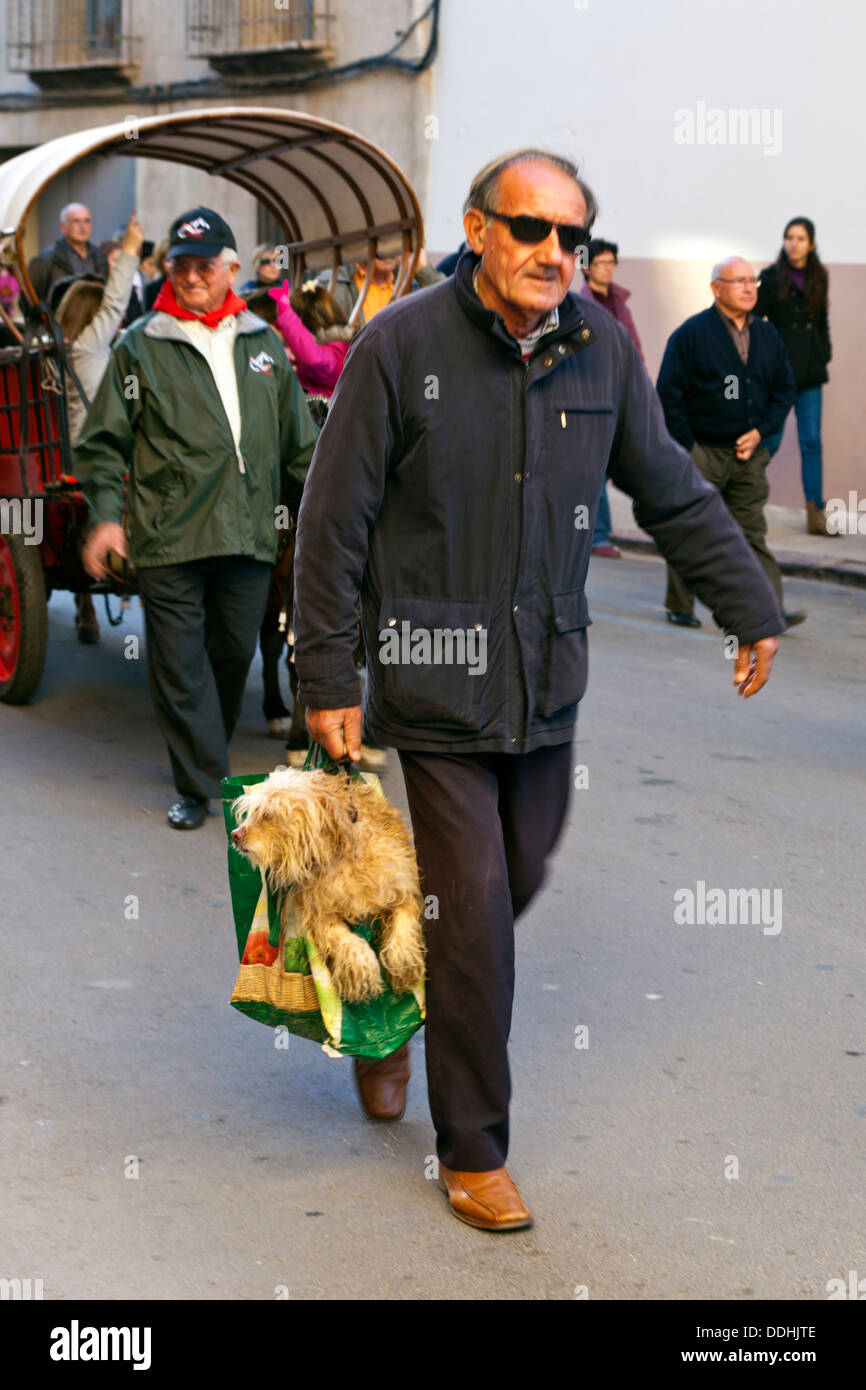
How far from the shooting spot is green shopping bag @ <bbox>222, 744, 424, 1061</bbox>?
373cm

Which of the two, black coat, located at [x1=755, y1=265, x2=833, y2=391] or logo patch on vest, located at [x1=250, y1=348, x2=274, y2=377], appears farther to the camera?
black coat, located at [x1=755, y1=265, x2=833, y2=391]

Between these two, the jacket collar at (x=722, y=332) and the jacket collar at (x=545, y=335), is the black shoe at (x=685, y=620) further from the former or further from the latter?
the jacket collar at (x=545, y=335)

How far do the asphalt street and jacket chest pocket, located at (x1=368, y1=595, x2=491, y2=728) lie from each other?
3.32ft

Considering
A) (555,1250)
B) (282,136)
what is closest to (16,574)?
(282,136)

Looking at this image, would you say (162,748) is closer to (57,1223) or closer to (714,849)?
(714,849)

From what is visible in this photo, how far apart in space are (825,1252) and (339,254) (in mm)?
6899

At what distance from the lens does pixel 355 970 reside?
367 cm

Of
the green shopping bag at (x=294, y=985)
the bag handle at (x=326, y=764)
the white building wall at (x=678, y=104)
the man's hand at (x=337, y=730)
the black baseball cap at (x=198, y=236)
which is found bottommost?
the green shopping bag at (x=294, y=985)

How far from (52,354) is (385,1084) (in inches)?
178

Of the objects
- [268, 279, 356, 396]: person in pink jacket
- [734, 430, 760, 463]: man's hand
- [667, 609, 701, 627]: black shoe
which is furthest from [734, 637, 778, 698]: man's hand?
[667, 609, 701, 627]: black shoe

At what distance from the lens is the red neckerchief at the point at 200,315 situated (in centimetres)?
644

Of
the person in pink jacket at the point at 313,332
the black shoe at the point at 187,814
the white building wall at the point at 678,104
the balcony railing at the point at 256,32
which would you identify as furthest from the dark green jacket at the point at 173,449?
the balcony railing at the point at 256,32

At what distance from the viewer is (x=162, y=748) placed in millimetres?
7715

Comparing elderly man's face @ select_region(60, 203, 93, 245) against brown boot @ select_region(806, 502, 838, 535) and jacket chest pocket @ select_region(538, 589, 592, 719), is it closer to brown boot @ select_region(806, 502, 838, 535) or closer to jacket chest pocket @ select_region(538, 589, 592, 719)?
brown boot @ select_region(806, 502, 838, 535)
